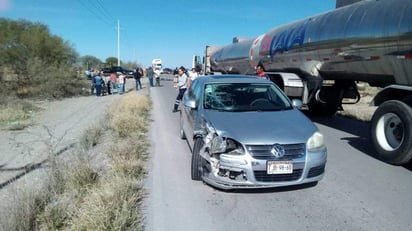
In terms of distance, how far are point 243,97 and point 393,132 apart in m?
2.92

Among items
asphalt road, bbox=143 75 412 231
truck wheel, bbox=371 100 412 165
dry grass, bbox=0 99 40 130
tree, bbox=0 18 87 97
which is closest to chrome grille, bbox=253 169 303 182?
asphalt road, bbox=143 75 412 231

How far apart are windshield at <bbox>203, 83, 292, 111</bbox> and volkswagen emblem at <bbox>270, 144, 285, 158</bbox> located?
1376 millimetres

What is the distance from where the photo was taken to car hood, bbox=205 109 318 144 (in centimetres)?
459

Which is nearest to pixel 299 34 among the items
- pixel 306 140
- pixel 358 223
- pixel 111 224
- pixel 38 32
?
pixel 306 140

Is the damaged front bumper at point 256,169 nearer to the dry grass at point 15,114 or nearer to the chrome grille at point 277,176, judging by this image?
the chrome grille at point 277,176

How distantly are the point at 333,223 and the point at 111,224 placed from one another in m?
2.42

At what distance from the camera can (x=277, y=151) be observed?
447cm

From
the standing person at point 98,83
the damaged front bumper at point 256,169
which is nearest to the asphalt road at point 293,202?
the damaged front bumper at point 256,169

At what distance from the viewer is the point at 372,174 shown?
5742 mm

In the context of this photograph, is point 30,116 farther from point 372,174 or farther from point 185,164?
point 372,174

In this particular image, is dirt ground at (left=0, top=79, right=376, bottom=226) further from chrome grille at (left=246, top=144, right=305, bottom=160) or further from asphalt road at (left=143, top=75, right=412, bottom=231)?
chrome grille at (left=246, top=144, right=305, bottom=160)

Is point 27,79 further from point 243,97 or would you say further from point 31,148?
point 243,97

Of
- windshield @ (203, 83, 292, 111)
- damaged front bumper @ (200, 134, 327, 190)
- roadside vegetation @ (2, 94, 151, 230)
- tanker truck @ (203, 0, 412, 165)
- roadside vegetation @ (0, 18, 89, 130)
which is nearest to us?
roadside vegetation @ (2, 94, 151, 230)

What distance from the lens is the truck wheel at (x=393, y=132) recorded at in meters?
5.95
